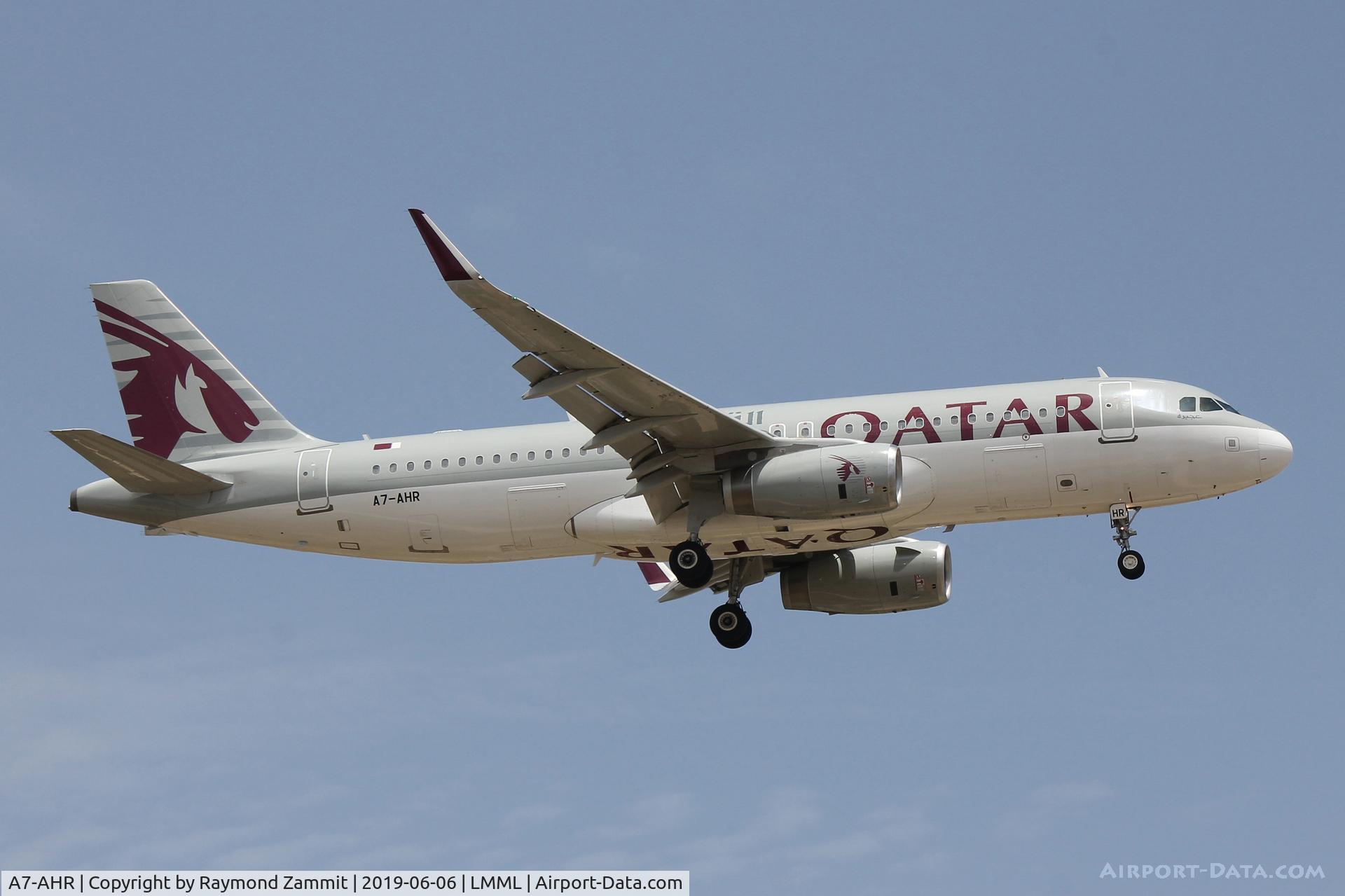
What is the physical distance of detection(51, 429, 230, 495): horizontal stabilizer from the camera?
35000 mm

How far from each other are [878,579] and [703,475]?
6797mm

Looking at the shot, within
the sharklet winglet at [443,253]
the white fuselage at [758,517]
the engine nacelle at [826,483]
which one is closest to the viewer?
the sharklet winglet at [443,253]

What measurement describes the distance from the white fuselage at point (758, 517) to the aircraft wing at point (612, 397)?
1.14 meters

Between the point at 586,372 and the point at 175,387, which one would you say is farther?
the point at 175,387

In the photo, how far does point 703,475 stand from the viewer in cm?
3497

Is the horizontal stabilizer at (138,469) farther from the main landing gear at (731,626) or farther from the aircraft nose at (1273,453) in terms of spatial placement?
the aircraft nose at (1273,453)

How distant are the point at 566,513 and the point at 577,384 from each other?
455cm

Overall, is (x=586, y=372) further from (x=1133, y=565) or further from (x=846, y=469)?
(x=1133, y=565)

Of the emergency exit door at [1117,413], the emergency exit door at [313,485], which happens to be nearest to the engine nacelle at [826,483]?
the emergency exit door at [1117,413]


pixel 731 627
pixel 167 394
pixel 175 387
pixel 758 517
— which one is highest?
pixel 175 387

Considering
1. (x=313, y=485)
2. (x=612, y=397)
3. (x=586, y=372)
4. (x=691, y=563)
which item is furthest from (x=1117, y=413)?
(x=313, y=485)

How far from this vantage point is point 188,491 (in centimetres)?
3791

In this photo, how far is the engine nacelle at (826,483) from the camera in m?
33.0

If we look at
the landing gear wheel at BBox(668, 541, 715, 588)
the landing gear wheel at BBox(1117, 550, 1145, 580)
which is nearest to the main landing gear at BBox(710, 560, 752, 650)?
the landing gear wheel at BBox(668, 541, 715, 588)
